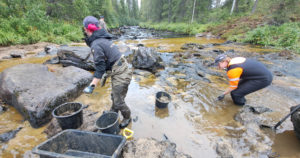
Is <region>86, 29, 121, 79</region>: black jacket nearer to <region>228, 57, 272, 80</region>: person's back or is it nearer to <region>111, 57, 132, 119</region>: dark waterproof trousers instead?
<region>111, 57, 132, 119</region>: dark waterproof trousers

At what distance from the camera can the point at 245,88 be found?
11.7 feet

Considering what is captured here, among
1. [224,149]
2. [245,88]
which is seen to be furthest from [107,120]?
[245,88]

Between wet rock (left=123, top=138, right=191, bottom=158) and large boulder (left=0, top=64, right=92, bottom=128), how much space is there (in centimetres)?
210

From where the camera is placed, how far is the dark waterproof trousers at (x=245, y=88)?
3.44m

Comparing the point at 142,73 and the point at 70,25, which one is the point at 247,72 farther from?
the point at 70,25

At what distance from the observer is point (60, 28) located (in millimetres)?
11672

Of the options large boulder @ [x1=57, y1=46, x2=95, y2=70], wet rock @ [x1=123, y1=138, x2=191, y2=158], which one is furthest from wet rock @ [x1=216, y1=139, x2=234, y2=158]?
large boulder @ [x1=57, y1=46, x2=95, y2=70]

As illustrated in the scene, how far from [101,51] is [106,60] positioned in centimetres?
28

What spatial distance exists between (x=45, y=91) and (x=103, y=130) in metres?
1.95

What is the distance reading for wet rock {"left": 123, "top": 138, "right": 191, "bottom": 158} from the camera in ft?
6.37

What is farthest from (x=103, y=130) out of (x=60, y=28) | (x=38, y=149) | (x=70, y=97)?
(x=60, y=28)

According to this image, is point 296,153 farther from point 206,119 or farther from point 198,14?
point 198,14

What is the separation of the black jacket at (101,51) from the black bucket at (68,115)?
2.78 ft

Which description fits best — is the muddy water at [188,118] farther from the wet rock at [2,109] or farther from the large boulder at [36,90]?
the large boulder at [36,90]
